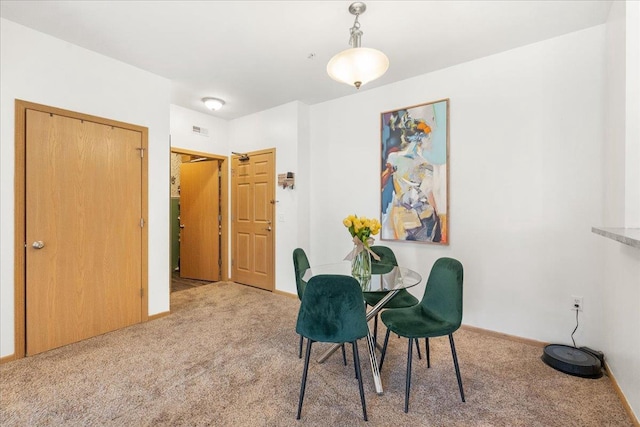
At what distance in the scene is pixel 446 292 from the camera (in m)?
2.12

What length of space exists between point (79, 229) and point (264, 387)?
2.29 m

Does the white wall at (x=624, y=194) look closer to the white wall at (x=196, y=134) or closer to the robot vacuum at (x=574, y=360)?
the robot vacuum at (x=574, y=360)

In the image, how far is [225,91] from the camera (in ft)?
12.5

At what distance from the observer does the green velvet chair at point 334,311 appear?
1711mm

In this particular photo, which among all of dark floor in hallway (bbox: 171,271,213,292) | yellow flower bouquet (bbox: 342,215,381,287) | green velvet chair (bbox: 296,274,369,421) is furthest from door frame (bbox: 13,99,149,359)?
yellow flower bouquet (bbox: 342,215,381,287)

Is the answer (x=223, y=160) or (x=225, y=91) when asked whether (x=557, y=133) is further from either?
(x=223, y=160)

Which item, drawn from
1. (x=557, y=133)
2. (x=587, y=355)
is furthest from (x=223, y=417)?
(x=557, y=133)

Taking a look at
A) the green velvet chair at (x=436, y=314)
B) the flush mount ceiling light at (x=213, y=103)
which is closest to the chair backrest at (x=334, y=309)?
the green velvet chair at (x=436, y=314)

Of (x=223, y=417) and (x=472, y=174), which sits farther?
(x=472, y=174)

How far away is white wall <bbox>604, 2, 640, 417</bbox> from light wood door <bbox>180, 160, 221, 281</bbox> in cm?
484

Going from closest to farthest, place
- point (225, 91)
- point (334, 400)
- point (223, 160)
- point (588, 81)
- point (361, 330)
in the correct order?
point (361, 330) < point (334, 400) < point (588, 81) < point (225, 91) < point (223, 160)

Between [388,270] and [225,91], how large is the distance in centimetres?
304

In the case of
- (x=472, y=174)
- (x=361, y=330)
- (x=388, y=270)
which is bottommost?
(x=361, y=330)

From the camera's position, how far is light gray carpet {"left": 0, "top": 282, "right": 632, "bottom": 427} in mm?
1777
